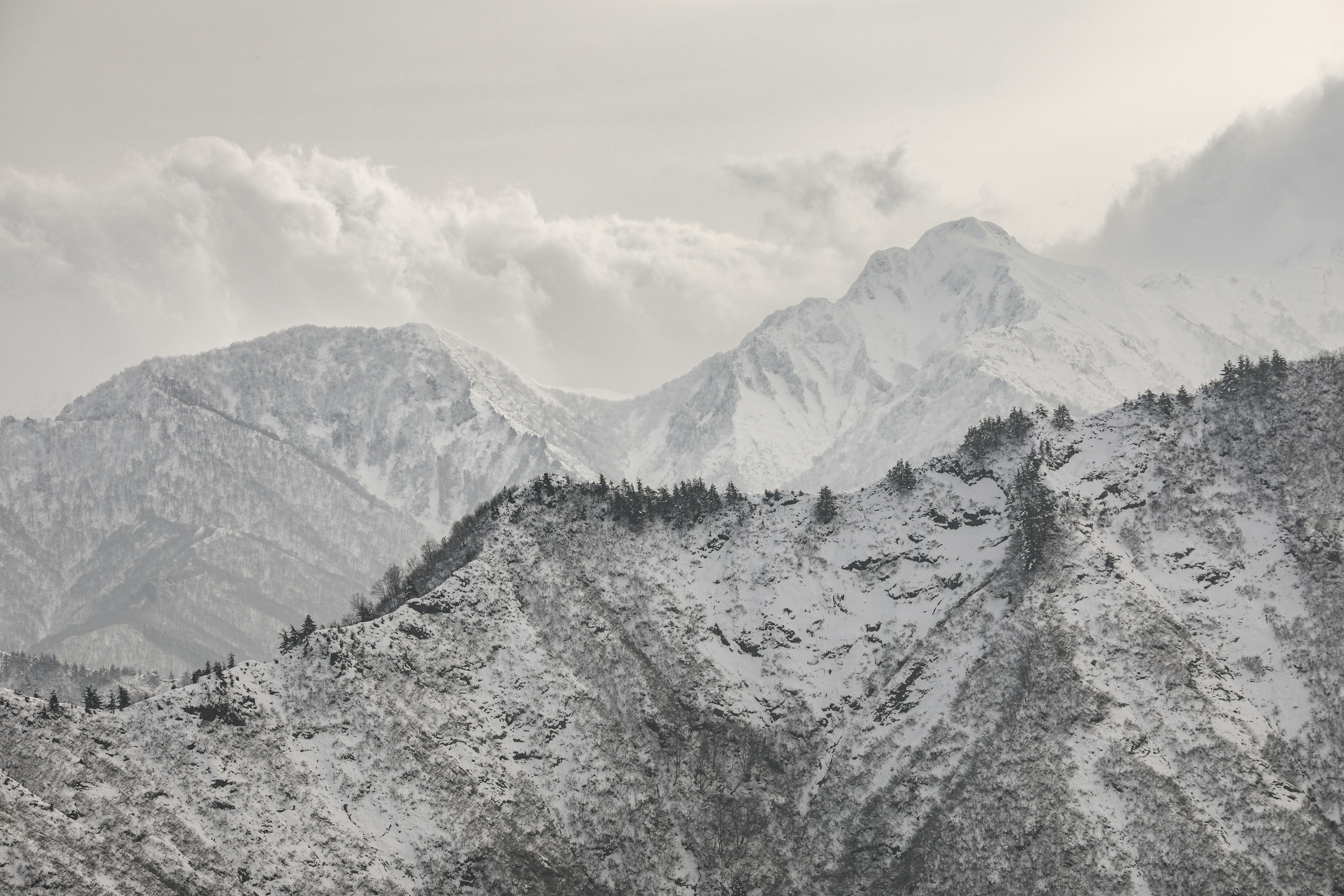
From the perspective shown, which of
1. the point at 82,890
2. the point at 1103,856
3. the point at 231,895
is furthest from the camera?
the point at 1103,856

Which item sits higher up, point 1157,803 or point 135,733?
point 1157,803

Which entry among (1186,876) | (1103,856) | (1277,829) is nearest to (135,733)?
(1103,856)

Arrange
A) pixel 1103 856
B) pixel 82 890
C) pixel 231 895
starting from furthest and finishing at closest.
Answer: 1. pixel 1103 856
2. pixel 231 895
3. pixel 82 890

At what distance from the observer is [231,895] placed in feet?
594

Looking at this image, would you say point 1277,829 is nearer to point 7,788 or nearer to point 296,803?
point 296,803

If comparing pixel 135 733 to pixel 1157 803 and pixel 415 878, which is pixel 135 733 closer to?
pixel 415 878

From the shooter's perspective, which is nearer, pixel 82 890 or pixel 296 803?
pixel 82 890

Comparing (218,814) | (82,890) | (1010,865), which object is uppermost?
(1010,865)

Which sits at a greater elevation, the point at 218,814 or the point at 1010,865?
the point at 1010,865

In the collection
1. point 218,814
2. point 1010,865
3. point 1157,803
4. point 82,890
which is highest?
point 1157,803

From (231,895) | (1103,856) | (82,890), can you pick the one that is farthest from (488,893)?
(1103,856)

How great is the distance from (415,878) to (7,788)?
60328mm

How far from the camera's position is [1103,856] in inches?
7667

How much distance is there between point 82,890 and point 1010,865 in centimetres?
13696
